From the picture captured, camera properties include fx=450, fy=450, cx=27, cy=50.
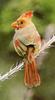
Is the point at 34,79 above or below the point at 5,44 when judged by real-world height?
below

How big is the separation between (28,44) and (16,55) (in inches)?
15.4

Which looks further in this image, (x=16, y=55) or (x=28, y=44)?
(x=16, y=55)

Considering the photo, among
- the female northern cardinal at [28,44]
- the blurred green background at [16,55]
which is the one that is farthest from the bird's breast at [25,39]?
the blurred green background at [16,55]

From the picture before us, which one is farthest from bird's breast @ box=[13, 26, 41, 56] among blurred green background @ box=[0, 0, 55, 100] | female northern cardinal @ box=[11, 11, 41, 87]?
blurred green background @ box=[0, 0, 55, 100]

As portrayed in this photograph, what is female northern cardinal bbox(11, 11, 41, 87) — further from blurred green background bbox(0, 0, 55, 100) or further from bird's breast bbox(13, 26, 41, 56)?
blurred green background bbox(0, 0, 55, 100)

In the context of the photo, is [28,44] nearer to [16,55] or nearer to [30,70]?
[30,70]

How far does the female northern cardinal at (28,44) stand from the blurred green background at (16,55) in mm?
190

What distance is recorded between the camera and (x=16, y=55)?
1.55 metres

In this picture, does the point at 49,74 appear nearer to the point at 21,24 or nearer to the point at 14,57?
the point at 14,57

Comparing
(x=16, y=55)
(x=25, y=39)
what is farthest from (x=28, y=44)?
(x=16, y=55)

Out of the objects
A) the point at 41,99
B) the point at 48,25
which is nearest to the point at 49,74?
the point at 41,99

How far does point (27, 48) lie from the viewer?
117 cm

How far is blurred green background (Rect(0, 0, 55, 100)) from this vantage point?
157 centimetres

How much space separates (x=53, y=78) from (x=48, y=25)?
331 mm
